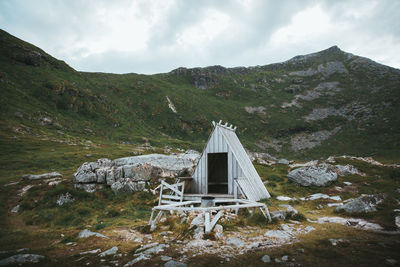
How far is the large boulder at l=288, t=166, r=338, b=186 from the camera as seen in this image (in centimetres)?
1959

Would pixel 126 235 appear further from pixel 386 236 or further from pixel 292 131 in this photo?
pixel 292 131

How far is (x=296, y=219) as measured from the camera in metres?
9.89

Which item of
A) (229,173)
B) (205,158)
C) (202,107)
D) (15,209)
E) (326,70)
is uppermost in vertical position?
(326,70)

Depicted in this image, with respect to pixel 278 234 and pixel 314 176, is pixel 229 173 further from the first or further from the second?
pixel 314 176

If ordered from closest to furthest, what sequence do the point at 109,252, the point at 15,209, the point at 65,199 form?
1. the point at 109,252
2. the point at 15,209
3. the point at 65,199

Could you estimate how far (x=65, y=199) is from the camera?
15.0m

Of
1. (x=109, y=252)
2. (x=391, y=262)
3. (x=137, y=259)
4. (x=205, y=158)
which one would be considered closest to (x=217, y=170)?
(x=205, y=158)

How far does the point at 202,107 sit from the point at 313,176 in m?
61.7

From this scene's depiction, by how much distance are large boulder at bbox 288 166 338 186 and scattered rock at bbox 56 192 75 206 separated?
1970 cm

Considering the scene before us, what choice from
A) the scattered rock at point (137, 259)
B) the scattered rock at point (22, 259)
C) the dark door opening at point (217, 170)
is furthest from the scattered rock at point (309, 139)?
the scattered rock at point (22, 259)

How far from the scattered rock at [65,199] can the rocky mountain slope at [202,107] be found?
2220 centimetres

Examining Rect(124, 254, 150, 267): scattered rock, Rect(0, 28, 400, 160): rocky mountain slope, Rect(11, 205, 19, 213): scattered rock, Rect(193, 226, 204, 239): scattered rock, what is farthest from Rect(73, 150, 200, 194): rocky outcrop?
Rect(0, 28, 400, 160): rocky mountain slope

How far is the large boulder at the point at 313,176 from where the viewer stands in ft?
64.3

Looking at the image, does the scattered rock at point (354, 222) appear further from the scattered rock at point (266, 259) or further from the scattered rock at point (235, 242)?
the scattered rock at point (266, 259)
